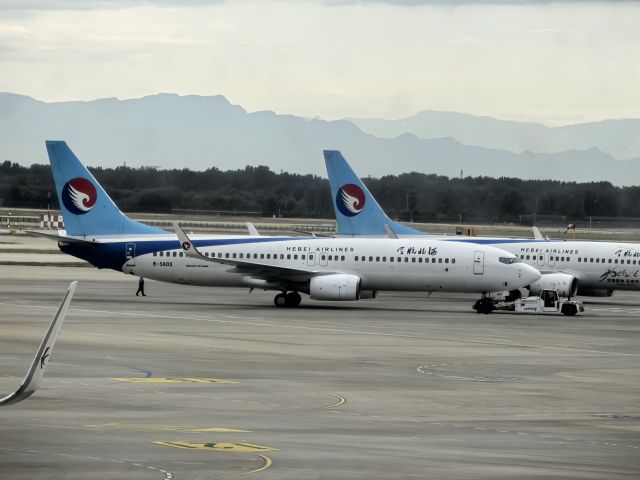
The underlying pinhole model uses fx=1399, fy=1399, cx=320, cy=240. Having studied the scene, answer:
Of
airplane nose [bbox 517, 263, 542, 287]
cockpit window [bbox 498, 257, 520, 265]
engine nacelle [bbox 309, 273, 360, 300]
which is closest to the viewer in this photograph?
engine nacelle [bbox 309, 273, 360, 300]

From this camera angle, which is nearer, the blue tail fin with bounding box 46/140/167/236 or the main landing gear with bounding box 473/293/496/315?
the main landing gear with bounding box 473/293/496/315

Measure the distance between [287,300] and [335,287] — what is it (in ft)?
9.67

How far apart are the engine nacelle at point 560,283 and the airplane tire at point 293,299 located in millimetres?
13427

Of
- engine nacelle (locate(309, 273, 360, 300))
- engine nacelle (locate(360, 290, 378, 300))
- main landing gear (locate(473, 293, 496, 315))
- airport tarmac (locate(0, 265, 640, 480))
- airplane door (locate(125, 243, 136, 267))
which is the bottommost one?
airport tarmac (locate(0, 265, 640, 480))

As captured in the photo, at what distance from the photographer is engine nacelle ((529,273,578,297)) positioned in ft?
246

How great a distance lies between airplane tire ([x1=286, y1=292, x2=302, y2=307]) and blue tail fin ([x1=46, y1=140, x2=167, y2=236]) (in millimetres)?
7653

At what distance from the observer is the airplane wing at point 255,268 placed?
221 feet

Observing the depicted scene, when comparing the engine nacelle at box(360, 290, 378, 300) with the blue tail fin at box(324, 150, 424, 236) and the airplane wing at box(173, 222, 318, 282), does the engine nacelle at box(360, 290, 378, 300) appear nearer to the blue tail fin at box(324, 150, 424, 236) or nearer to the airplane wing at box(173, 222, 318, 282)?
the airplane wing at box(173, 222, 318, 282)

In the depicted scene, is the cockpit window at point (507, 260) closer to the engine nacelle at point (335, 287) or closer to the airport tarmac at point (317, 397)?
the airport tarmac at point (317, 397)

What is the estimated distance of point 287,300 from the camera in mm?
69250

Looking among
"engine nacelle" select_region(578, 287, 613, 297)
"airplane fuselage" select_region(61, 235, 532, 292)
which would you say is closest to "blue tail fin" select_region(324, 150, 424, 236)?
"engine nacelle" select_region(578, 287, 613, 297)

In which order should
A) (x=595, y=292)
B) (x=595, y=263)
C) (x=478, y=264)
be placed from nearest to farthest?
(x=478, y=264) → (x=595, y=263) → (x=595, y=292)

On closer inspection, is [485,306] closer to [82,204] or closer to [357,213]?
[82,204]

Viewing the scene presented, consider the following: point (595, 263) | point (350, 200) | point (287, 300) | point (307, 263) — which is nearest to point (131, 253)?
point (287, 300)
